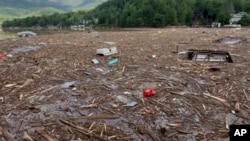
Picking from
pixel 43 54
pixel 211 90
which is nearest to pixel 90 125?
pixel 211 90

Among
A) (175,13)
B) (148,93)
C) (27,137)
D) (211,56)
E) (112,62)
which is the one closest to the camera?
(27,137)

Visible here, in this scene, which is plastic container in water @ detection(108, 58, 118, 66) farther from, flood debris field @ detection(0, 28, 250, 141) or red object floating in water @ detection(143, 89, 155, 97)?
red object floating in water @ detection(143, 89, 155, 97)

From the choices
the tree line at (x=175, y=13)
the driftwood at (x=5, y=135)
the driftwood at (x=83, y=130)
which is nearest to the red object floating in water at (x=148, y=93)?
the driftwood at (x=83, y=130)

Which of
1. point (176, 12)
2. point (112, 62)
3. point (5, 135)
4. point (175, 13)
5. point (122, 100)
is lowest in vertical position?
point (5, 135)

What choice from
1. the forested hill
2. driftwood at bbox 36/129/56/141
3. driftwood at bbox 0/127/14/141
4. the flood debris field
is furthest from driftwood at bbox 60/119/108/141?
the forested hill

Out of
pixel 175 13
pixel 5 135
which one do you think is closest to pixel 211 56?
pixel 5 135

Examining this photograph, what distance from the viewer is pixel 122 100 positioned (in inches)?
186

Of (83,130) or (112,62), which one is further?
(112,62)

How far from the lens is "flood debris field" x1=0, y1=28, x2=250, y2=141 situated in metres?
3.90

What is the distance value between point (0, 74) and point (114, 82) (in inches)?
94.1

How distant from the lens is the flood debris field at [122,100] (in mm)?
3904

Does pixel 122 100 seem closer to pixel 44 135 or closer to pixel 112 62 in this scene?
pixel 44 135

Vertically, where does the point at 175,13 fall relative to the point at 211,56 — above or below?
above

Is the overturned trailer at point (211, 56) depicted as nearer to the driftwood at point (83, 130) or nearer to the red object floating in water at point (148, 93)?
the red object floating in water at point (148, 93)
